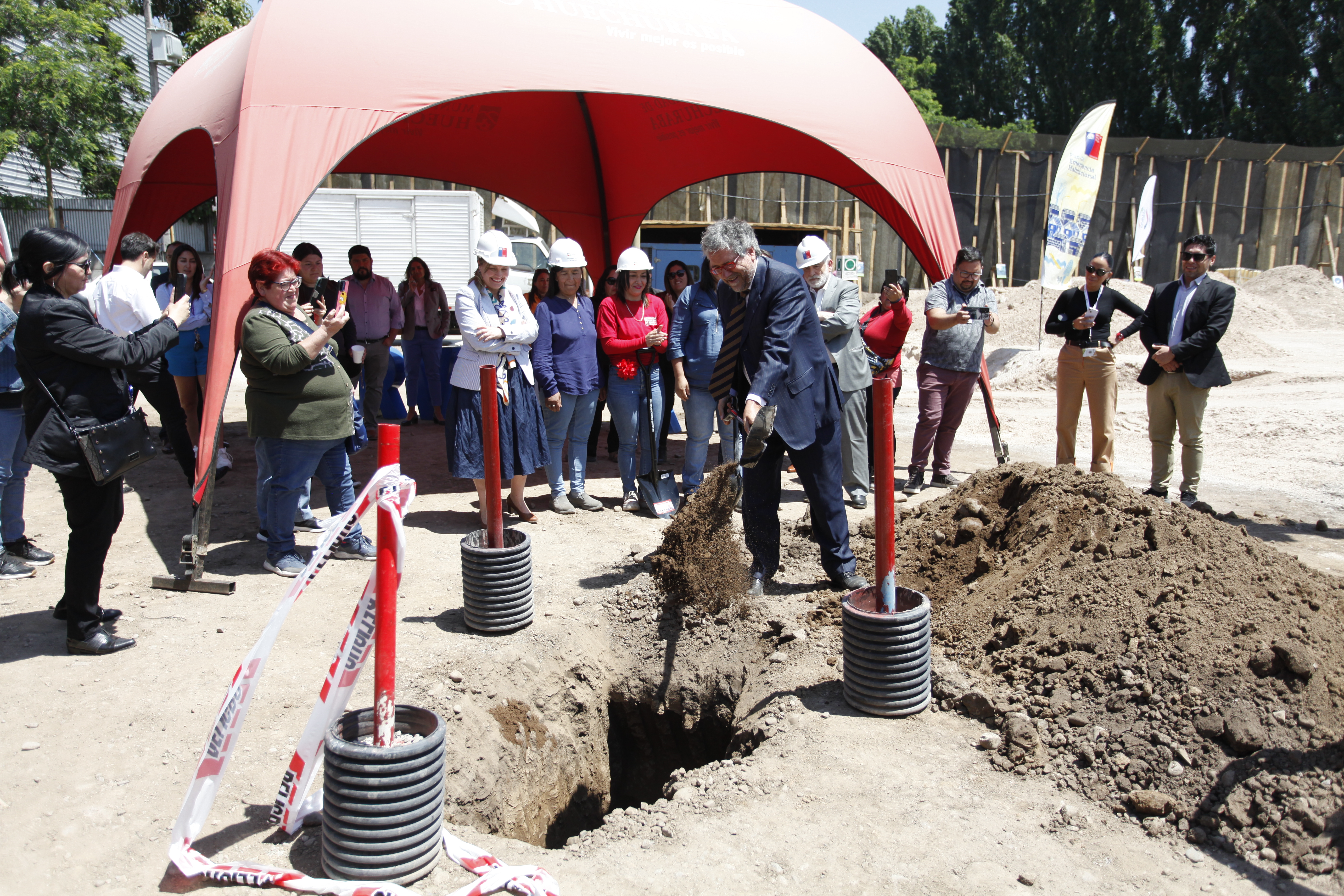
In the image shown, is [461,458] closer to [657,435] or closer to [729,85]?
[657,435]

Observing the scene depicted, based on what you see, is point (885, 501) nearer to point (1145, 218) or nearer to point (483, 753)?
A: point (483, 753)

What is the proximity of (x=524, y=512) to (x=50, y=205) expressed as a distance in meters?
17.2

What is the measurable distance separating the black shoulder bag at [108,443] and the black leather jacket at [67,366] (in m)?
0.02

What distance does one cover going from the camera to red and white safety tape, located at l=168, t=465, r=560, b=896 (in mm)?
2570

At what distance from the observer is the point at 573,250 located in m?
6.09

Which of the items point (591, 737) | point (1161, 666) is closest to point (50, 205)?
point (591, 737)

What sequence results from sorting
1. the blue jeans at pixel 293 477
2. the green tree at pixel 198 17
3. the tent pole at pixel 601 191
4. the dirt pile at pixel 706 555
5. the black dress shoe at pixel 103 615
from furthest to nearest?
the green tree at pixel 198 17
the tent pole at pixel 601 191
the blue jeans at pixel 293 477
the dirt pile at pixel 706 555
the black dress shoe at pixel 103 615

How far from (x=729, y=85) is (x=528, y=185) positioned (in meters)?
3.88

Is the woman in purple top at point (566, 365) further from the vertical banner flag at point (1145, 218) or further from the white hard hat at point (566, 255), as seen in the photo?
the vertical banner flag at point (1145, 218)

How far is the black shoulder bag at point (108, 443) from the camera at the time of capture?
3.66 metres

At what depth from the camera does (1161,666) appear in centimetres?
345

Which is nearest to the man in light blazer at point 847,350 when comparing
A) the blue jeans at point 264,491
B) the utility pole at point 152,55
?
the blue jeans at point 264,491

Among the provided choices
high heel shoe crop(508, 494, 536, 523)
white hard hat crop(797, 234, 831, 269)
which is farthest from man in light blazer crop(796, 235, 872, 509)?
high heel shoe crop(508, 494, 536, 523)

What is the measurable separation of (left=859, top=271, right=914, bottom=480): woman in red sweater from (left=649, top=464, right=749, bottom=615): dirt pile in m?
2.26
